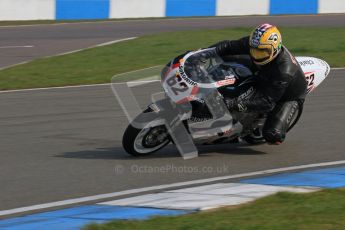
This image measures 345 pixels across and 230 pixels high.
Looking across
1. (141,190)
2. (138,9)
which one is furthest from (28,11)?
(141,190)

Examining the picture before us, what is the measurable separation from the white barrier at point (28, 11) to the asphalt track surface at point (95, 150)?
1369 centimetres

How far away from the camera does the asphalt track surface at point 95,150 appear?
7.27m

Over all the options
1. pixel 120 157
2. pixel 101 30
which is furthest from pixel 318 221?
pixel 101 30

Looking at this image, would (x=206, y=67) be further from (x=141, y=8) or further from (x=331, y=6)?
(x=331, y=6)

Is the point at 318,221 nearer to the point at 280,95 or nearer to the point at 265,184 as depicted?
the point at 265,184

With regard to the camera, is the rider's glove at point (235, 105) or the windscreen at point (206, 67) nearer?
the windscreen at point (206, 67)

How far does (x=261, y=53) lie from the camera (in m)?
8.19

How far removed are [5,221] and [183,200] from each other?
135 centimetres

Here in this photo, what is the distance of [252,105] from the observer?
27.2 ft

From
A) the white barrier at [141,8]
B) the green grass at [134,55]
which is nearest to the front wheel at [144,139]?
the green grass at [134,55]

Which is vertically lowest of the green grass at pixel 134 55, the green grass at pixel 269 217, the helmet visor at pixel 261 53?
the green grass at pixel 134 55

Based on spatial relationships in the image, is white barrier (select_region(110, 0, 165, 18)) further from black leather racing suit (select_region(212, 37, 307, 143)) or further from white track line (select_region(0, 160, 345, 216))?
white track line (select_region(0, 160, 345, 216))

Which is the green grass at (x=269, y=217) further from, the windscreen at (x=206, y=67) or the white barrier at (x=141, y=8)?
the white barrier at (x=141, y=8)

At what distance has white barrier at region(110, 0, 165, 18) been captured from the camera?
89.2 ft
